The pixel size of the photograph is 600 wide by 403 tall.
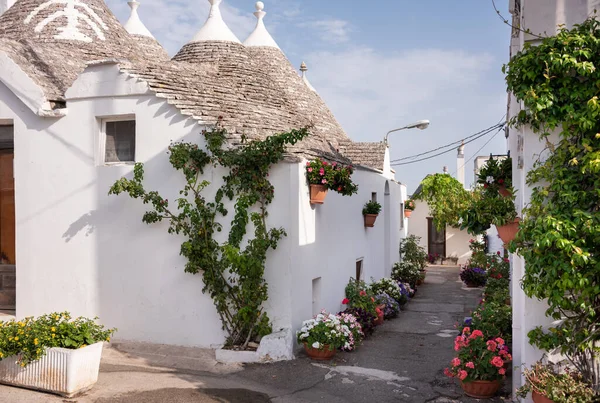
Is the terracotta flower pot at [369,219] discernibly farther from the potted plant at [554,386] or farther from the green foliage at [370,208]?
the potted plant at [554,386]

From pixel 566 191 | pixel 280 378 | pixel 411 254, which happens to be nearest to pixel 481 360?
pixel 566 191

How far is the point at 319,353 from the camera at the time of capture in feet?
26.7

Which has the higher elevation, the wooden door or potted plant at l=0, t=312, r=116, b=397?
the wooden door

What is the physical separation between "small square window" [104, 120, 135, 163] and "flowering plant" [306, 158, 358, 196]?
3045 millimetres

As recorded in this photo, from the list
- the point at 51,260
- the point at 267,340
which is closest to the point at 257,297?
the point at 267,340

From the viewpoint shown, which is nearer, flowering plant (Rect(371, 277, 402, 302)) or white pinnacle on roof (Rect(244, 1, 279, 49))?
flowering plant (Rect(371, 277, 402, 302))

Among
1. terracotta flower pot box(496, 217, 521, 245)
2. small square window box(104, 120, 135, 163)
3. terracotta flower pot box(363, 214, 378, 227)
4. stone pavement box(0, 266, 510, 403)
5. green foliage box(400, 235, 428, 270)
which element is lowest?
stone pavement box(0, 266, 510, 403)

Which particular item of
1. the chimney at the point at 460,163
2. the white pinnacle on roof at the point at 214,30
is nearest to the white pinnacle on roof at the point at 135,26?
the white pinnacle on roof at the point at 214,30

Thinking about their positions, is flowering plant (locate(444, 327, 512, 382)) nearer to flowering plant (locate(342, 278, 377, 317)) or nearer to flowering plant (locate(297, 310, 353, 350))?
flowering plant (locate(297, 310, 353, 350))

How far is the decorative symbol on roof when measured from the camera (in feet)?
38.6

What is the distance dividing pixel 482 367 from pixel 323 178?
3822 mm

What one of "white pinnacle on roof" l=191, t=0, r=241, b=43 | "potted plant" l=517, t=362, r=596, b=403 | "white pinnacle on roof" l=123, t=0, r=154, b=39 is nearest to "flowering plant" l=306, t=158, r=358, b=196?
"potted plant" l=517, t=362, r=596, b=403

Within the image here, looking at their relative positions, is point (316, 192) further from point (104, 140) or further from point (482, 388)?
point (482, 388)

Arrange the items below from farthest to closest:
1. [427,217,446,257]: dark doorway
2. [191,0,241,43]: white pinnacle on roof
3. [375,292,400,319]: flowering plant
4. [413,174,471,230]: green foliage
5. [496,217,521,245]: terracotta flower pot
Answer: [427,217,446,257]: dark doorway → [413,174,471,230]: green foliage → [191,0,241,43]: white pinnacle on roof → [375,292,400,319]: flowering plant → [496,217,521,245]: terracotta flower pot
